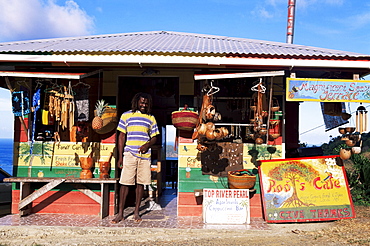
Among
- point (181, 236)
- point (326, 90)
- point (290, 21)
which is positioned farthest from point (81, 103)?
point (290, 21)

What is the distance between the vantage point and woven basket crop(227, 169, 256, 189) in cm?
622

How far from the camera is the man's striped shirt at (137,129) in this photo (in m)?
6.10

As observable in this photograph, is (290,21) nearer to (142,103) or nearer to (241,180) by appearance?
(241,180)

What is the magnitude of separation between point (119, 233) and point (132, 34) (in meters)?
5.87

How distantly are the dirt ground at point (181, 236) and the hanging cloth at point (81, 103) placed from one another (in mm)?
2094

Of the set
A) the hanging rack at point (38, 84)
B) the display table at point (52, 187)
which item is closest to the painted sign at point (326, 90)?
the display table at point (52, 187)

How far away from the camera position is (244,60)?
5.96m

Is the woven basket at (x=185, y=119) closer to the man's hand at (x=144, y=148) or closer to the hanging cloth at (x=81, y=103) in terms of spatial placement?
the man's hand at (x=144, y=148)

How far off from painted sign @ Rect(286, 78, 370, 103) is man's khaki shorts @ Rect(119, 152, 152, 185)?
2863 mm

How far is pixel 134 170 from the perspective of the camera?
6113 mm

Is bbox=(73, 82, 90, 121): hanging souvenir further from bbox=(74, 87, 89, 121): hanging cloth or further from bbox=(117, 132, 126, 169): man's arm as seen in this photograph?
bbox=(117, 132, 126, 169): man's arm

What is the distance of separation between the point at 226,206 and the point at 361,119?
3.08 meters

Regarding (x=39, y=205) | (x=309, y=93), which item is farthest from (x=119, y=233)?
(x=309, y=93)

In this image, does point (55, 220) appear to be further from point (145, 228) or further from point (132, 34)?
point (132, 34)
